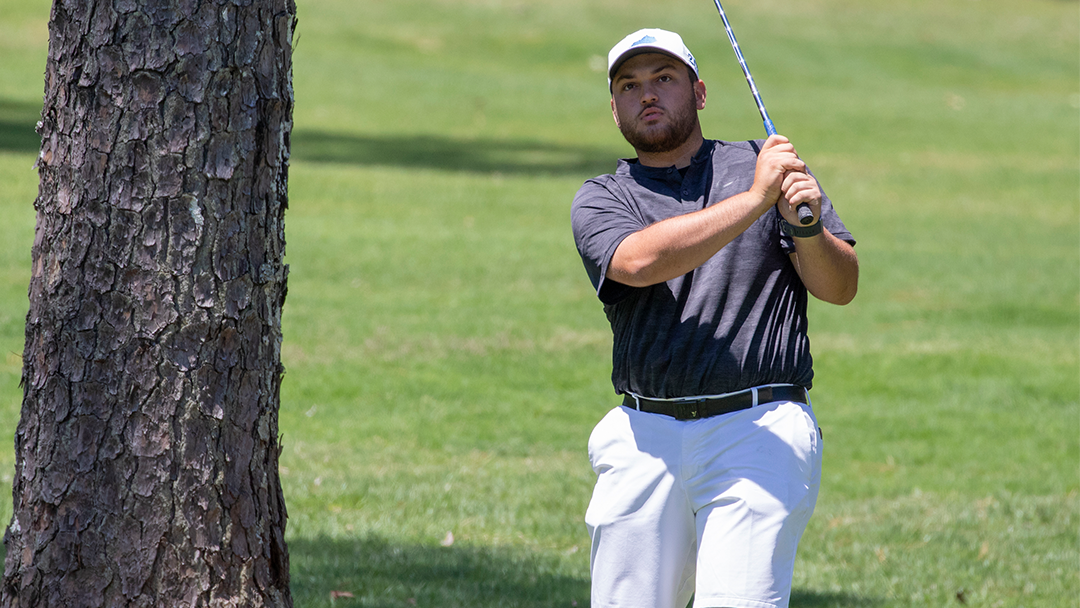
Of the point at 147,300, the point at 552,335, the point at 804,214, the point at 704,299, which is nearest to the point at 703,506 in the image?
the point at 704,299

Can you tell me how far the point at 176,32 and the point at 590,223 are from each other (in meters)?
1.22

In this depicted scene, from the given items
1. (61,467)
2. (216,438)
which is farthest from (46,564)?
(216,438)

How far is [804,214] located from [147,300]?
169 cm

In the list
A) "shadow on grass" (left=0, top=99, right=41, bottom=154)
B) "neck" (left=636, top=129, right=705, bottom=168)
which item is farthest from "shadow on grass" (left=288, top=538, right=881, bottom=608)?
"shadow on grass" (left=0, top=99, right=41, bottom=154)

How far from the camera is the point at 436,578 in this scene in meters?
5.83

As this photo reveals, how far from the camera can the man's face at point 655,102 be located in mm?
3818

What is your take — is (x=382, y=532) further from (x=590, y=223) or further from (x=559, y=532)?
(x=590, y=223)

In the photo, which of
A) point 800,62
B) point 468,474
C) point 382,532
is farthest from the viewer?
point 800,62

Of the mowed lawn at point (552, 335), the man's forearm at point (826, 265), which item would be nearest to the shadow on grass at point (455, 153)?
the mowed lawn at point (552, 335)

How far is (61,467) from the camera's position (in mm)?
3434

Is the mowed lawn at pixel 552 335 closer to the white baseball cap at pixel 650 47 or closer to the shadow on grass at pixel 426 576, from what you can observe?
the shadow on grass at pixel 426 576

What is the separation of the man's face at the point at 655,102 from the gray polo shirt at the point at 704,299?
0.33 feet

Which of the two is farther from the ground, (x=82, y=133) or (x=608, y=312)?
(x=82, y=133)

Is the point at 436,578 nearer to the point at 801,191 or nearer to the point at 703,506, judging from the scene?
the point at 703,506
